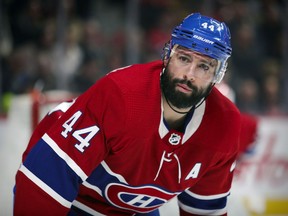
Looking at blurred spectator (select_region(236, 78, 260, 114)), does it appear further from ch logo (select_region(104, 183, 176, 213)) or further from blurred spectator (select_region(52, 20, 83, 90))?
ch logo (select_region(104, 183, 176, 213))

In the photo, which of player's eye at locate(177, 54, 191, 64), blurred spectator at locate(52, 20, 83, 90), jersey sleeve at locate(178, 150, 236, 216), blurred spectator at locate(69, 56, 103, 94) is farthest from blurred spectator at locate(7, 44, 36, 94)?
player's eye at locate(177, 54, 191, 64)

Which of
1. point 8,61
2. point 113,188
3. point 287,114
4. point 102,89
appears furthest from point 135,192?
point 287,114

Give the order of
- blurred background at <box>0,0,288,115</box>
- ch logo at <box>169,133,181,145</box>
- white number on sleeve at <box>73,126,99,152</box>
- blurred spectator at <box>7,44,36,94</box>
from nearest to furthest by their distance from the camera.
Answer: white number on sleeve at <box>73,126,99,152</box> < ch logo at <box>169,133,181,145</box> < blurred spectator at <box>7,44,36,94</box> < blurred background at <box>0,0,288,115</box>

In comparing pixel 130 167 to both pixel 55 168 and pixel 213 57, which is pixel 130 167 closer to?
pixel 55 168

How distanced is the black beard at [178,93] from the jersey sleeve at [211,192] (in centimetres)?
27

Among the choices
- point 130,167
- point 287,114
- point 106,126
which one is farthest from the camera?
point 287,114

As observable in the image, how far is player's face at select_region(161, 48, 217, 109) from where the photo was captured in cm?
208

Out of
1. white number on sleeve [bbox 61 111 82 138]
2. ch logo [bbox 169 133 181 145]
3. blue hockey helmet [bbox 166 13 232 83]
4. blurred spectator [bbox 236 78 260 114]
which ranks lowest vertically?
blurred spectator [bbox 236 78 260 114]

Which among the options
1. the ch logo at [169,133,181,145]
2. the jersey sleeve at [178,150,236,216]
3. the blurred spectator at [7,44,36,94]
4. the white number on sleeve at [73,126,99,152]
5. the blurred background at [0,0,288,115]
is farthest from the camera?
the blurred background at [0,0,288,115]

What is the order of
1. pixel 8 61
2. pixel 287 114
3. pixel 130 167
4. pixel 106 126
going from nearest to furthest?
pixel 106 126, pixel 130 167, pixel 8 61, pixel 287 114

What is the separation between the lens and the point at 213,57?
2.08 metres

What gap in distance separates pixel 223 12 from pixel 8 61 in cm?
165

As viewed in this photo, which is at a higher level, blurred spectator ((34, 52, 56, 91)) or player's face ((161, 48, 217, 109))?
player's face ((161, 48, 217, 109))

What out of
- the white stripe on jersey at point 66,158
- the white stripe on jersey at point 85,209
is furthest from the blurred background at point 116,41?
the white stripe on jersey at point 66,158
